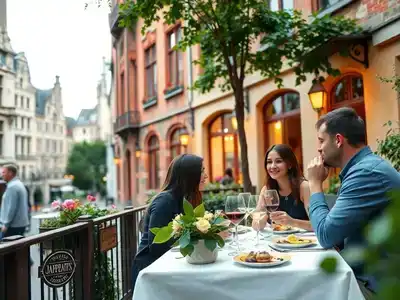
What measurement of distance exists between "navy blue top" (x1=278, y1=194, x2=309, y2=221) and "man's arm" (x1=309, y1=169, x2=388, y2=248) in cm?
149

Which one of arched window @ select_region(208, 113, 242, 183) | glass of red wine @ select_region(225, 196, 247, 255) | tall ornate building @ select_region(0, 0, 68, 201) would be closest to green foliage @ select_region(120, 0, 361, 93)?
glass of red wine @ select_region(225, 196, 247, 255)

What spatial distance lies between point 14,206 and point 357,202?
604 cm

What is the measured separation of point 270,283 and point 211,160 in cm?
1168

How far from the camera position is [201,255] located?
2287 mm

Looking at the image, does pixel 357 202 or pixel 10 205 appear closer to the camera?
pixel 357 202

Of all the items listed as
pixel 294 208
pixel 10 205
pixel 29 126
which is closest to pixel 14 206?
pixel 10 205

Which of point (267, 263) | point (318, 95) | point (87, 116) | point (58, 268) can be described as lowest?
point (58, 268)

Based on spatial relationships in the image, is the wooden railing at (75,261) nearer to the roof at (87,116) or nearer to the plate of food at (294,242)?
the plate of food at (294,242)

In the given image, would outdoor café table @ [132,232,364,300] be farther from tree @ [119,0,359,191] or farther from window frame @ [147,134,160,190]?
window frame @ [147,134,160,190]

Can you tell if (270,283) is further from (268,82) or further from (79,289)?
(268,82)

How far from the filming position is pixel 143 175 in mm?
19453

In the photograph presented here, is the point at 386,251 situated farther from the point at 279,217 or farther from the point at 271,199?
the point at 279,217

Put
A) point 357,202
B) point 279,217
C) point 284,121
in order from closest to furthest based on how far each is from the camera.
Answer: point 357,202 < point 279,217 < point 284,121

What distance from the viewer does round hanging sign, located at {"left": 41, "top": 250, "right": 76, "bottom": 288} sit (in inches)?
111
